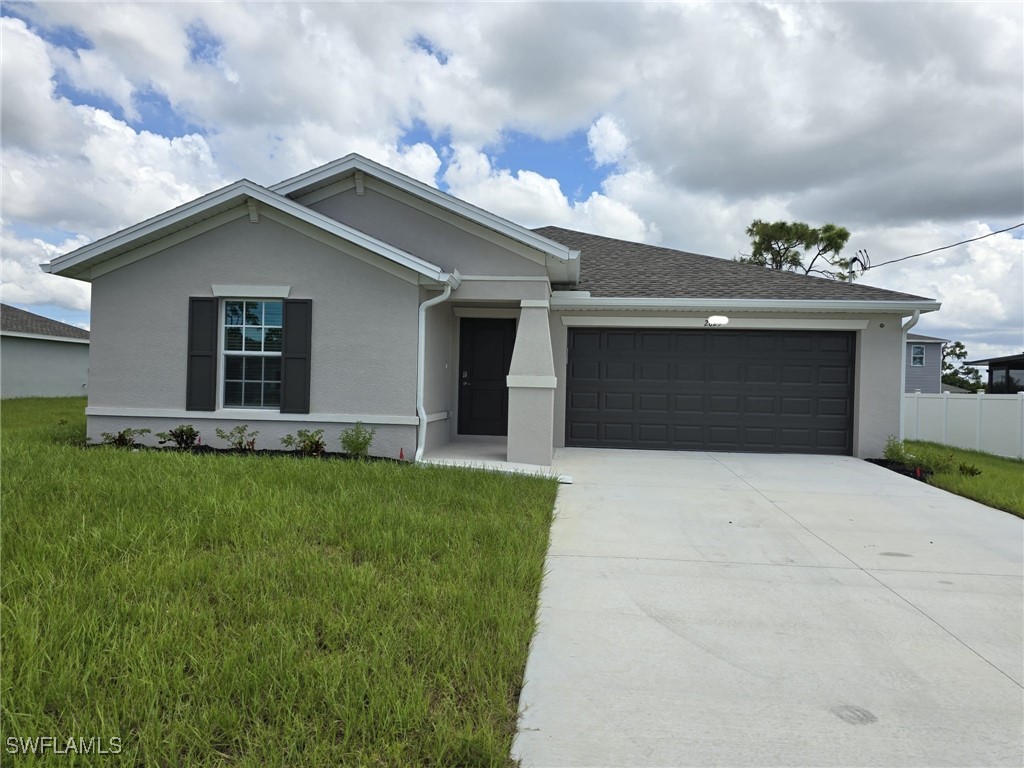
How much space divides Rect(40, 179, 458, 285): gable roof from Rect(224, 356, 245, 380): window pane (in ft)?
6.83

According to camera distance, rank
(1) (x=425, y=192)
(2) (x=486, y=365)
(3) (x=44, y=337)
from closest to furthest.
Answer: (1) (x=425, y=192) < (2) (x=486, y=365) < (3) (x=44, y=337)

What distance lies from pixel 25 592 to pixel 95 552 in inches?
22.0

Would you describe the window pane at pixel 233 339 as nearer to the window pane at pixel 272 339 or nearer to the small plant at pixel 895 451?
the window pane at pixel 272 339

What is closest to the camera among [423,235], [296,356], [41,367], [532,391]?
[296,356]

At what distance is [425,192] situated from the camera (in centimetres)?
878

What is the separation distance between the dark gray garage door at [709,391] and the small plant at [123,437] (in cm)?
716

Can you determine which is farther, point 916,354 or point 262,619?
point 916,354

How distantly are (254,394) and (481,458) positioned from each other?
3.62 meters

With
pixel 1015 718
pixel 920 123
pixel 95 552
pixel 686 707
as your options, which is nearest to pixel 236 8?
pixel 95 552

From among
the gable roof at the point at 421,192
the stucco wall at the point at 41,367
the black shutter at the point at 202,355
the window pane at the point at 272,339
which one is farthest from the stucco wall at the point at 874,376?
the stucco wall at the point at 41,367

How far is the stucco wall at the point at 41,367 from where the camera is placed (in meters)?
22.2

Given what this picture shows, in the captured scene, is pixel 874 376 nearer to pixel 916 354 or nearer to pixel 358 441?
Result: pixel 358 441

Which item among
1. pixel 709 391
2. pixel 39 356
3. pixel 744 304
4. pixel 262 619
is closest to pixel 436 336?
pixel 709 391

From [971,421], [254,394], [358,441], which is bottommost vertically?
[358,441]
